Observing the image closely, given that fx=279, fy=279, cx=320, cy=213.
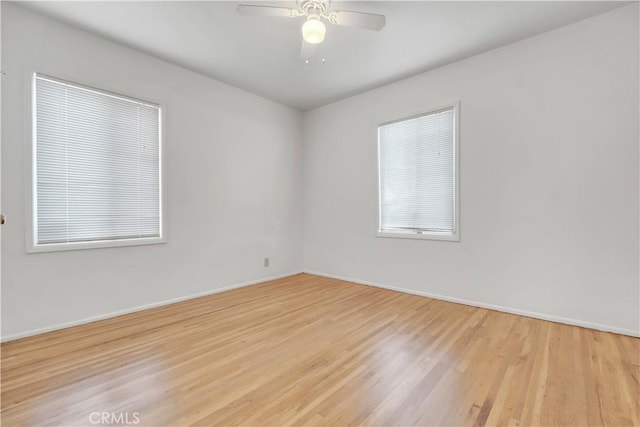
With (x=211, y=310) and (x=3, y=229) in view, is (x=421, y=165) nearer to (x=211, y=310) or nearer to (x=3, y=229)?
(x=211, y=310)

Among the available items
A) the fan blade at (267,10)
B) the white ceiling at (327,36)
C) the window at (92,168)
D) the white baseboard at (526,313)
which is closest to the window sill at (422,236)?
the white baseboard at (526,313)

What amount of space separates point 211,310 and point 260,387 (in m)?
1.64

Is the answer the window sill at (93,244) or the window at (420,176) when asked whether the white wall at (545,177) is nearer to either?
the window at (420,176)

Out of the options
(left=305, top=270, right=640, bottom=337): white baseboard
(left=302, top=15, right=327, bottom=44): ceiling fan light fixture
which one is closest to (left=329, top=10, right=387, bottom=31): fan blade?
(left=302, top=15, right=327, bottom=44): ceiling fan light fixture

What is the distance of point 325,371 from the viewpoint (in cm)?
189

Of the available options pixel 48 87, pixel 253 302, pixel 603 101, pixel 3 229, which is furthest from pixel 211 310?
pixel 603 101

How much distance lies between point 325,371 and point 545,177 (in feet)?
9.17

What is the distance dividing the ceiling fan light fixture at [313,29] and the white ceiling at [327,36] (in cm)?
50

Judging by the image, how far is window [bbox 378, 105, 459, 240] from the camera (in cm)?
344

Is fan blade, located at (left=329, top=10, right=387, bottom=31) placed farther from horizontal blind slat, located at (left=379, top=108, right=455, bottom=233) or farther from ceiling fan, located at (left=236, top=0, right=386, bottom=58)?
horizontal blind slat, located at (left=379, top=108, right=455, bottom=233)

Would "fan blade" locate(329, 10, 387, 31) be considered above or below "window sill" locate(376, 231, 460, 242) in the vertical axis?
above
